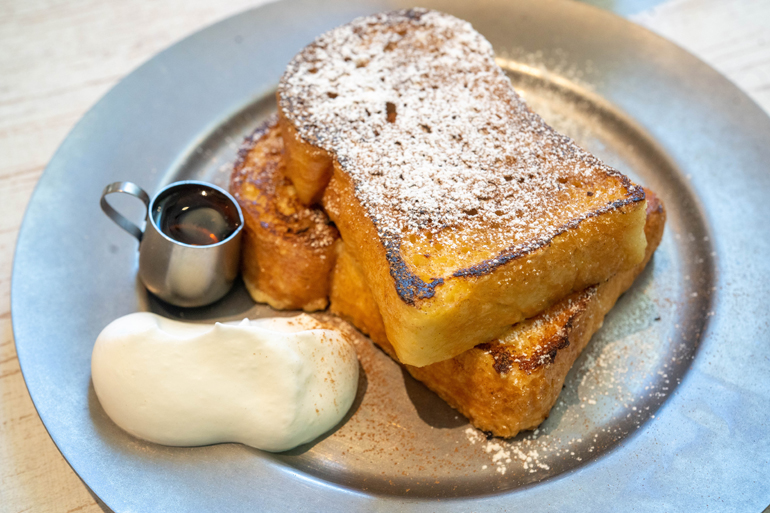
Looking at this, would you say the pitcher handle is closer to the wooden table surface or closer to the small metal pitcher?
the small metal pitcher

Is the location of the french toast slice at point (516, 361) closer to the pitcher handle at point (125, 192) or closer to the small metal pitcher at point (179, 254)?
the small metal pitcher at point (179, 254)

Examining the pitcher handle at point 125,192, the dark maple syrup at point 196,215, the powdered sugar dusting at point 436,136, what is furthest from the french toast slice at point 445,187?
the pitcher handle at point 125,192

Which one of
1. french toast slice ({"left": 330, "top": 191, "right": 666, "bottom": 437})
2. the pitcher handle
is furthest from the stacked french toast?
the pitcher handle

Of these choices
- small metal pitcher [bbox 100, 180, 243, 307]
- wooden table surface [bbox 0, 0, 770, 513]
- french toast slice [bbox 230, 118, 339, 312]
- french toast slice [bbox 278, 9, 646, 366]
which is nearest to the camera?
french toast slice [bbox 278, 9, 646, 366]

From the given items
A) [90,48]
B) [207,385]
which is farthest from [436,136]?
[90,48]

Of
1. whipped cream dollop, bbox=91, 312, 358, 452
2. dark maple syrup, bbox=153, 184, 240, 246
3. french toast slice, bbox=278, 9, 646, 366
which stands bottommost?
whipped cream dollop, bbox=91, 312, 358, 452

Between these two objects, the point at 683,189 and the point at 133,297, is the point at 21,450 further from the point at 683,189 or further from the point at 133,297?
the point at 683,189
